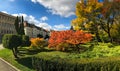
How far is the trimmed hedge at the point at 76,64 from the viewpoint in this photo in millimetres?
16828

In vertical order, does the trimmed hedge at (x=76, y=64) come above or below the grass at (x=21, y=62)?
above

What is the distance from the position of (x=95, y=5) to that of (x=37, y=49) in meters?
16.4

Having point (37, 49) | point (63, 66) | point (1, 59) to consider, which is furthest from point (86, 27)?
point (63, 66)

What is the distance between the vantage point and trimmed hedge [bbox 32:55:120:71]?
16828 millimetres

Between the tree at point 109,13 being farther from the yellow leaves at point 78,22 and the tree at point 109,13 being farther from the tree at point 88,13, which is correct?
the yellow leaves at point 78,22

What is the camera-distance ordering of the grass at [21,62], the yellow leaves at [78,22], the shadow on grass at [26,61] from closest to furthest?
the grass at [21,62]
the shadow on grass at [26,61]
the yellow leaves at [78,22]

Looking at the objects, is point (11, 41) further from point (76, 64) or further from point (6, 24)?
point (6, 24)

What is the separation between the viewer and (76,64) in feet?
62.6

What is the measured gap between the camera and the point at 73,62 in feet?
63.7

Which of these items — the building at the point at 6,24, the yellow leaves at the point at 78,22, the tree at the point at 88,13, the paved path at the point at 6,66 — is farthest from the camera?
the building at the point at 6,24

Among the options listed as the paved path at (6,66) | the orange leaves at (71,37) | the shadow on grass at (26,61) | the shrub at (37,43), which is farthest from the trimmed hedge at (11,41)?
the shrub at (37,43)

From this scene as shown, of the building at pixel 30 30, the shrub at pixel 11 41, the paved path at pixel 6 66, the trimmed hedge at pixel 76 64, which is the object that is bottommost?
the paved path at pixel 6 66

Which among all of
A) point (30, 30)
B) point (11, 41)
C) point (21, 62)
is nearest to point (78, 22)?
point (11, 41)

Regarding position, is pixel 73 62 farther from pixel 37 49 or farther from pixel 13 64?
→ pixel 37 49
